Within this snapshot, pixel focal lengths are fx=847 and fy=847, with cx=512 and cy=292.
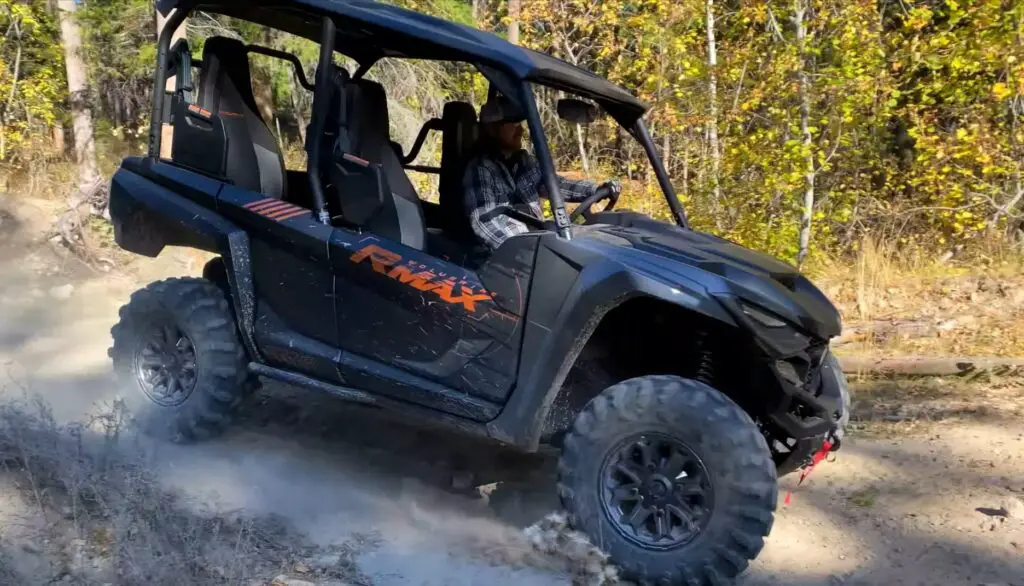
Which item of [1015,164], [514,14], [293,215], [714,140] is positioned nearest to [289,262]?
[293,215]

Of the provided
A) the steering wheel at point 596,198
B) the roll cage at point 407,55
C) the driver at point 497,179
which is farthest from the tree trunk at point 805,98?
the driver at point 497,179

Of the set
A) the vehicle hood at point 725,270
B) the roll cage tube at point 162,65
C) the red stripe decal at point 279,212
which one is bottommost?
the red stripe decal at point 279,212

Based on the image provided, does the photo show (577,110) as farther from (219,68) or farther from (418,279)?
(219,68)

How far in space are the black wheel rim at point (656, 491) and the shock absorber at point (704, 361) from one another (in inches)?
18.4

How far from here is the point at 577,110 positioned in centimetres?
426

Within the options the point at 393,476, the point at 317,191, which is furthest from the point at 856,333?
the point at 317,191

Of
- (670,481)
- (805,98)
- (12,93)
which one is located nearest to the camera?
(670,481)

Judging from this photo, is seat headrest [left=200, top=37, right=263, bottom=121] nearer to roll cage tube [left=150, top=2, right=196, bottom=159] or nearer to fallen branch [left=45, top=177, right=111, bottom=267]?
roll cage tube [left=150, top=2, right=196, bottom=159]

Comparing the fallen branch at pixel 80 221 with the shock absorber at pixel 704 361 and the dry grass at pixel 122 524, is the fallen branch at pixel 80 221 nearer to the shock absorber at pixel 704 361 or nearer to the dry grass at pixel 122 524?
the dry grass at pixel 122 524

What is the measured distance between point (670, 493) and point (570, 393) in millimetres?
755

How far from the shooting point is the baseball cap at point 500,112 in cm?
358

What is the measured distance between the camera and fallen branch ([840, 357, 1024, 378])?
230 inches

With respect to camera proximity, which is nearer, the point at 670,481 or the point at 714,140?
the point at 670,481

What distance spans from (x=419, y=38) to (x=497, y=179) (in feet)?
2.58
